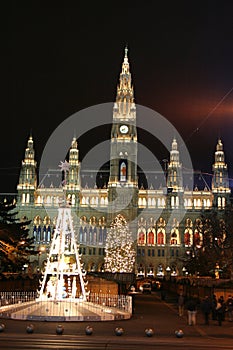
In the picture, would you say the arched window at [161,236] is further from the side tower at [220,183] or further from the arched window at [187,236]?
the side tower at [220,183]

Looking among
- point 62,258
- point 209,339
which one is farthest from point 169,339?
point 62,258

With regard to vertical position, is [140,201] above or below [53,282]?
above

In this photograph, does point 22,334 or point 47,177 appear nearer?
point 22,334

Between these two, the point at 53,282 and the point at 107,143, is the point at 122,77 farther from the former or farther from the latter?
the point at 53,282

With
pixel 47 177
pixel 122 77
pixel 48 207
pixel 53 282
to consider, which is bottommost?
pixel 53 282

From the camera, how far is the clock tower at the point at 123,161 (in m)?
87.9

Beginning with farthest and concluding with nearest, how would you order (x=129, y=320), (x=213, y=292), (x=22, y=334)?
1. (x=213, y=292)
2. (x=129, y=320)
3. (x=22, y=334)

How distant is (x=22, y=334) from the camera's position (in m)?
15.4

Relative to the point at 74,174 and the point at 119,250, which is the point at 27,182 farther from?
the point at 119,250

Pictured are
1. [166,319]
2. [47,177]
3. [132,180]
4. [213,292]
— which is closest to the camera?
[166,319]

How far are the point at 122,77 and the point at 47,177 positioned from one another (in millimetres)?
22057

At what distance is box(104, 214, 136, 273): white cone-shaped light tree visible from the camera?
250ft

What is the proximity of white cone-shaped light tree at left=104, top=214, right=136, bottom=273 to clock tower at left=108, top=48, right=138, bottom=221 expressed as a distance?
7.43 meters

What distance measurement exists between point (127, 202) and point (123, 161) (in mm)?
6578
